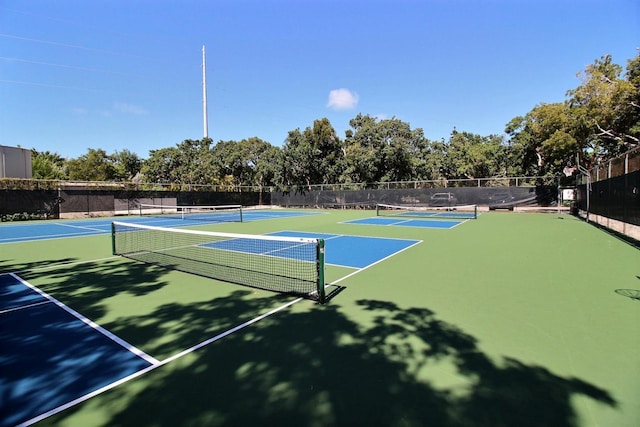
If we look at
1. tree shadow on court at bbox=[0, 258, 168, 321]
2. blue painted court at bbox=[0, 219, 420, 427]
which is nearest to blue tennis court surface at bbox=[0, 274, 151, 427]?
blue painted court at bbox=[0, 219, 420, 427]

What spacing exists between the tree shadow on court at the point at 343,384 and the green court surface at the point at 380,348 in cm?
1

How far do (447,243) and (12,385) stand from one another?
A: 10696 mm

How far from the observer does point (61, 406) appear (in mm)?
2777

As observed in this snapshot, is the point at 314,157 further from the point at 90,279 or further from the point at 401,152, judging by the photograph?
the point at 90,279

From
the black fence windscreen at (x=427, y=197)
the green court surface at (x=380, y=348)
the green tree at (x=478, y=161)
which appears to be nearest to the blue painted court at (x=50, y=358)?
the green court surface at (x=380, y=348)

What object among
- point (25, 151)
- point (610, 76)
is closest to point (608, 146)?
point (610, 76)

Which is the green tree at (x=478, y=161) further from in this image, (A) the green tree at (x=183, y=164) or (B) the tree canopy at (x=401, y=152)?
(A) the green tree at (x=183, y=164)

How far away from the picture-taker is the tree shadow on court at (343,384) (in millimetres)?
2623

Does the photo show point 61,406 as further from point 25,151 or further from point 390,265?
point 25,151

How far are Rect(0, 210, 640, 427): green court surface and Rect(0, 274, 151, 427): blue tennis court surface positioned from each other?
245 mm

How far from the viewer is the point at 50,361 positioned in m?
3.51

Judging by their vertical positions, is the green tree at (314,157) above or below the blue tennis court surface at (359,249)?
above

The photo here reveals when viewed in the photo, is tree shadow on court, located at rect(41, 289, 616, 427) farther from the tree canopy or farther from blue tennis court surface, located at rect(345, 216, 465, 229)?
the tree canopy

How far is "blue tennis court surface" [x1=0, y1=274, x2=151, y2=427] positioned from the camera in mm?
2883
